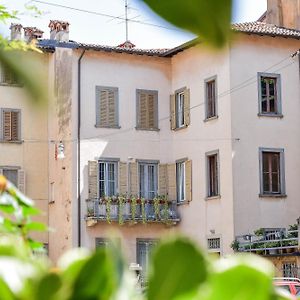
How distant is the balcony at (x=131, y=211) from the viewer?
29.9 metres

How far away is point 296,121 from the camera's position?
29812 mm

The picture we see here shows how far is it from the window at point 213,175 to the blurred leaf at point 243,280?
2840cm

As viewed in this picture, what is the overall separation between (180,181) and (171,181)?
1.10 feet

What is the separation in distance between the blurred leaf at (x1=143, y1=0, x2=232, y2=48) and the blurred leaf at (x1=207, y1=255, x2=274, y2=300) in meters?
0.16

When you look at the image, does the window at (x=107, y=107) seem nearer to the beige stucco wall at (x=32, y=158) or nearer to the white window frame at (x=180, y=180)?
the beige stucco wall at (x=32, y=158)

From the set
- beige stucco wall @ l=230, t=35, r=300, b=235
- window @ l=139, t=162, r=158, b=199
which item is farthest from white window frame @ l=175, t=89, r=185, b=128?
beige stucco wall @ l=230, t=35, r=300, b=235

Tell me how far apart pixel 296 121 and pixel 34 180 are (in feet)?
26.9

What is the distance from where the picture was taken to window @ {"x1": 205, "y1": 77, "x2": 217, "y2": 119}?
97.8 ft

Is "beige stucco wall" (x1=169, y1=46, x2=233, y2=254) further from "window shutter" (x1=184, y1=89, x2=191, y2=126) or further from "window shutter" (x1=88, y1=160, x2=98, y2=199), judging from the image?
"window shutter" (x1=88, y1=160, x2=98, y2=199)

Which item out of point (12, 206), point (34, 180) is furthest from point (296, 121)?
point (12, 206)

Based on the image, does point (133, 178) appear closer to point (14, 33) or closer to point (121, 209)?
point (121, 209)

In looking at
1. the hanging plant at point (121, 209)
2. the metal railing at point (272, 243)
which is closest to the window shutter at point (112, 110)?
the hanging plant at point (121, 209)

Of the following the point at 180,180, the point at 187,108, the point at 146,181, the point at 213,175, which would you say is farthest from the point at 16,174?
the point at 213,175

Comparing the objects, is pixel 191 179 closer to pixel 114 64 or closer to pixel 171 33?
pixel 114 64
